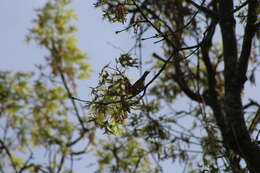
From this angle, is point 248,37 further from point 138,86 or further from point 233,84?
point 138,86

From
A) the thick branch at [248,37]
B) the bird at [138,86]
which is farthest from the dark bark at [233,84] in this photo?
the bird at [138,86]

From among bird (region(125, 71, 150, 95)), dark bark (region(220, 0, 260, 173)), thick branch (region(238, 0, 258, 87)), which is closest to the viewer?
bird (region(125, 71, 150, 95))

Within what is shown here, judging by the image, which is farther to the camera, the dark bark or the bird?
the dark bark

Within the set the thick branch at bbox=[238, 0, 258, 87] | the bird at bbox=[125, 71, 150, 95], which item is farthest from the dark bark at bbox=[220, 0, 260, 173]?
the bird at bbox=[125, 71, 150, 95]

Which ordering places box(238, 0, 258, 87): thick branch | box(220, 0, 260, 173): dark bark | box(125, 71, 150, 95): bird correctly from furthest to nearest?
box(220, 0, 260, 173): dark bark → box(238, 0, 258, 87): thick branch → box(125, 71, 150, 95): bird

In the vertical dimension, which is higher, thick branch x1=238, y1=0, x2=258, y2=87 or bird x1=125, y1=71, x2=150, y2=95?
thick branch x1=238, y1=0, x2=258, y2=87

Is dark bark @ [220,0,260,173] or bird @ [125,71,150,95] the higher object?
dark bark @ [220,0,260,173]

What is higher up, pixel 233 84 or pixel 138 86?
pixel 233 84

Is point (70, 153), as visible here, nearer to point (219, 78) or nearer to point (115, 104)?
point (219, 78)

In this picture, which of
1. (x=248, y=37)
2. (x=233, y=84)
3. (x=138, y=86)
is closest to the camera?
(x=138, y=86)

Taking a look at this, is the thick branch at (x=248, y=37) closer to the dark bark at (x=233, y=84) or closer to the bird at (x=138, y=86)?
the dark bark at (x=233, y=84)

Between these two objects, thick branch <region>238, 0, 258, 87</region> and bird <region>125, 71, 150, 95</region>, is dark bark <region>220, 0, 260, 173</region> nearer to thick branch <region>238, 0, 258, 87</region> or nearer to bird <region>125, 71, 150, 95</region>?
thick branch <region>238, 0, 258, 87</region>

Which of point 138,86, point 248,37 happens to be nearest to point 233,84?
point 248,37

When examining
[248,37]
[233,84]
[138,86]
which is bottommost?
[138,86]
